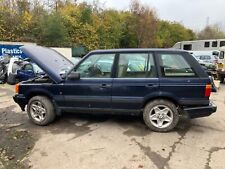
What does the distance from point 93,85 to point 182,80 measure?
1842 mm

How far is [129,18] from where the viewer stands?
38656 mm

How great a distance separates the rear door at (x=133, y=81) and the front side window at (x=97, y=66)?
198 millimetres

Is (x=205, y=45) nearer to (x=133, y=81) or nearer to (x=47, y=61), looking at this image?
(x=133, y=81)

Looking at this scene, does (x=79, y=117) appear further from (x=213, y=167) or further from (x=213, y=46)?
(x=213, y=46)

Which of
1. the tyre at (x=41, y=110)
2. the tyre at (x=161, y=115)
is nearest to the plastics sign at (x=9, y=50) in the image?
the tyre at (x=41, y=110)

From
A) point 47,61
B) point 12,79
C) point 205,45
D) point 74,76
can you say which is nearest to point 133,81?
point 74,76

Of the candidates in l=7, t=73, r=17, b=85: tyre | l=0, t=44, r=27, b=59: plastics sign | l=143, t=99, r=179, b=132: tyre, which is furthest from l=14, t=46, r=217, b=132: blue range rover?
l=0, t=44, r=27, b=59: plastics sign

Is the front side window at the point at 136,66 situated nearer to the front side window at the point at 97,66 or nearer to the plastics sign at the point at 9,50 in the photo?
the front side window at the point at 97,66

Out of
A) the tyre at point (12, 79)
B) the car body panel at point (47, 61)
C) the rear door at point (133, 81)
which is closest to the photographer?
the rear door at point (133, 81)

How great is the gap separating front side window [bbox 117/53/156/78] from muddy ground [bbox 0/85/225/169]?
1.19 metres

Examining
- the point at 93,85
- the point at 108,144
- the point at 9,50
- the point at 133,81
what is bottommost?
the point at 108,144

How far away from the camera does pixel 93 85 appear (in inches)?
242

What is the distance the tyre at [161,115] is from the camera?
19.4 ft

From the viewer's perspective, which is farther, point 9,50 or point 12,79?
point 9,50
